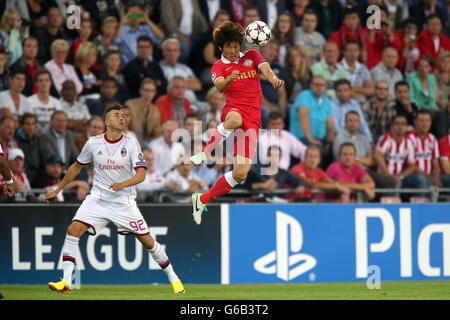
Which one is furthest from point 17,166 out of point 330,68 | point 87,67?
point 330,68

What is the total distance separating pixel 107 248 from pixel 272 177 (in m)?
2.92

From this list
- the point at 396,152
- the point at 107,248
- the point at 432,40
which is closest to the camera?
the point at 107,248

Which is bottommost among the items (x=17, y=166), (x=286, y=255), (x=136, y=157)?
(x=286, y=255)

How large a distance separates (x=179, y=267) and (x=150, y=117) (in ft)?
9.12

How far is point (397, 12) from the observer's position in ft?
61.0

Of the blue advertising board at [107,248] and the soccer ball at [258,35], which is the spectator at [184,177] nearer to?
the blue advertising board at [107,248]

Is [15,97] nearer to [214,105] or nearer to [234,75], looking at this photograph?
[214,105]

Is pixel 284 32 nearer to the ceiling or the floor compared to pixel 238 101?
nearer to the ceiling

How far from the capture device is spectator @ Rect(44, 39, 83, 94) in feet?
49.4

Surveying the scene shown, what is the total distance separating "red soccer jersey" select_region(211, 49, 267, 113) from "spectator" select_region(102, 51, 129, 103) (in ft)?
16.1

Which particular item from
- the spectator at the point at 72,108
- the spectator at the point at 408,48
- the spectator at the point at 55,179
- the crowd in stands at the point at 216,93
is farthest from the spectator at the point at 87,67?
the spectator at the point at 408,48

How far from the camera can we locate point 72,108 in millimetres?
14672

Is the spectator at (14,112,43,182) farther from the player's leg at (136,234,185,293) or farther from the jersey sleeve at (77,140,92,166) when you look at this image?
the player's leg at (136,234,185,293)

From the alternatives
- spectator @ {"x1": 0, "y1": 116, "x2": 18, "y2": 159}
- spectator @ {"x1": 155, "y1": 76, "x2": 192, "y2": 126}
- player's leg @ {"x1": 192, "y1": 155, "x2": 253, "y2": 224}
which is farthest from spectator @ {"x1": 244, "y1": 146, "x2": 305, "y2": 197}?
spectator @ {"x1": 0, "y1": 116, "x2": 18, "y2": 159}
